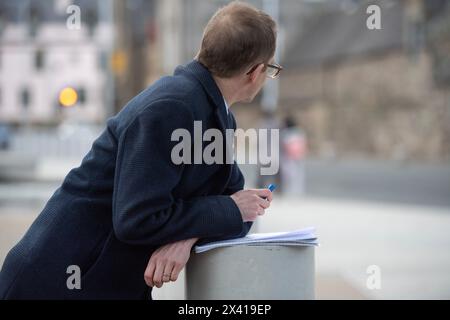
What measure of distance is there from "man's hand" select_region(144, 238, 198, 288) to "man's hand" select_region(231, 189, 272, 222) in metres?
0.18

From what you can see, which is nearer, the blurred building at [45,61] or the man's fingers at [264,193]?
the man's fingers at [264,193]

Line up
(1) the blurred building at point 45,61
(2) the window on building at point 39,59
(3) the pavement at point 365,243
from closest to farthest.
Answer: (3) the pavement at point 365,243 < (1) the blurred building at point 45,61 < (2) the window on building at point 39,59

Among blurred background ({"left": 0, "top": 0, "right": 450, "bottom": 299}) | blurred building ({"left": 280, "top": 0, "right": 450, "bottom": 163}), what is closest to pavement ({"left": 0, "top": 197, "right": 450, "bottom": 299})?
blurred background ({"left": 0, "top": 0, "right": 450, "bottom": 299})

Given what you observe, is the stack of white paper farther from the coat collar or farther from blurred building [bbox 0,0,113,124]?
blurred building [bbox 0,0,113,124]

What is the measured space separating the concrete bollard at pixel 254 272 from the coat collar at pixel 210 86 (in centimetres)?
35

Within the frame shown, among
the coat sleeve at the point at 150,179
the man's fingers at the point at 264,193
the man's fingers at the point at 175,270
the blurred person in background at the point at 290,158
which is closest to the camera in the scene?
the coat sleeve at the point at 150,179

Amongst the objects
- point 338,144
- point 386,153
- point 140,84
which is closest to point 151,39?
point 140,84

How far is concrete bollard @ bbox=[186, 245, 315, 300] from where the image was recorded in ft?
7.68

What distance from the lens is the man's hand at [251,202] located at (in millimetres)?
2406

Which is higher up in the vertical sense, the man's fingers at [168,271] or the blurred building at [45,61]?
the blurred building at [45,61]

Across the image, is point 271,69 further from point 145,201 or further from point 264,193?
point 145,201

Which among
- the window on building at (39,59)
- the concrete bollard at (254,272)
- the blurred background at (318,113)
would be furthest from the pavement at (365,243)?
the window on building at (39,59)

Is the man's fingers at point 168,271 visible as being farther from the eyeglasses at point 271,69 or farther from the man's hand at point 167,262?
the eyeglasses at point 271,69
